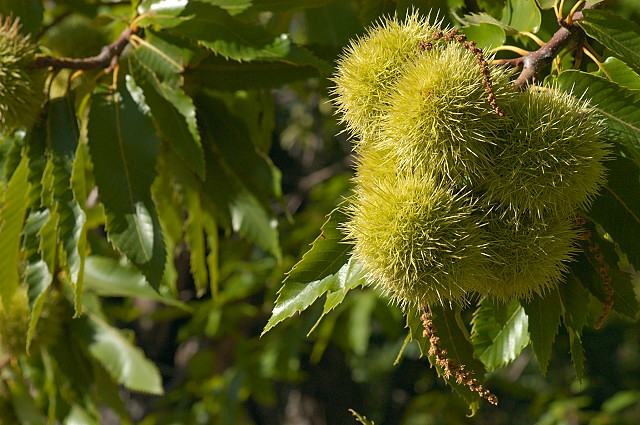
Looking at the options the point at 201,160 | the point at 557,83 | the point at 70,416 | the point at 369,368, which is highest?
the point at 557,83

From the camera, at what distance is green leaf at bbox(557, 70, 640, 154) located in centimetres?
104

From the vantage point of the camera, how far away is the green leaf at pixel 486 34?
119 cm

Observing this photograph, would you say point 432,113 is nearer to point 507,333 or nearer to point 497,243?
point 497,243

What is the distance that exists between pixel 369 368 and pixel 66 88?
4.99 metres

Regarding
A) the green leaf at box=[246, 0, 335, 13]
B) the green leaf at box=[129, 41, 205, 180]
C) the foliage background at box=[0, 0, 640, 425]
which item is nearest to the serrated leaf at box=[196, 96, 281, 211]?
the foliage background at box=[0, 0, 640, 425]

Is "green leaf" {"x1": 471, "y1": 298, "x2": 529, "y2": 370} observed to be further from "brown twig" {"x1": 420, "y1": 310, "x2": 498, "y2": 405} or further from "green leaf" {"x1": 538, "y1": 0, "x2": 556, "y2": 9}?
"green leaf" {"x1": 538, "y1": 0, "x2": 556, "y2": 9}

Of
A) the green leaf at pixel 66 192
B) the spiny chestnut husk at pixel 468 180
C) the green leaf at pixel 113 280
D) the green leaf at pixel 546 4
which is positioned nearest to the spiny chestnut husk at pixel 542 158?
the spiny chestnut husk at pixel 468 180

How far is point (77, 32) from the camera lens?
6.68ft

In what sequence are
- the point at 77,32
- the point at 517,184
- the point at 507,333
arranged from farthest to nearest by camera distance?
the point at 77,32 → the point at 507,333 → the point at 517,184

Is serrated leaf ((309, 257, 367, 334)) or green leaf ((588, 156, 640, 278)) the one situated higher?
green leaf ((588, 156, 640, 278))

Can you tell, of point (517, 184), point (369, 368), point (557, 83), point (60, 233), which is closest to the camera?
point (517, 184)

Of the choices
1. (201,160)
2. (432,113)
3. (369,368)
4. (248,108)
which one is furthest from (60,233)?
(369,368)

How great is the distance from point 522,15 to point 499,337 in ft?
2.10

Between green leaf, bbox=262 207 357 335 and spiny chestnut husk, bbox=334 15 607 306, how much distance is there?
0.41ft
